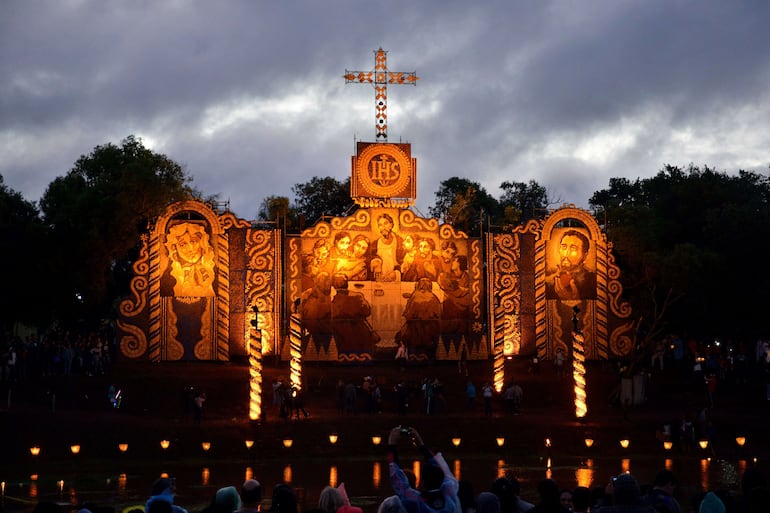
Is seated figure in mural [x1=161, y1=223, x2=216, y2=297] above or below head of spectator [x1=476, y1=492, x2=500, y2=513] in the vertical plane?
above

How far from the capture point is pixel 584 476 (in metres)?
25.4

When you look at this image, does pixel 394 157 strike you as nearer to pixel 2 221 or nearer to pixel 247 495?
pixel 2 221

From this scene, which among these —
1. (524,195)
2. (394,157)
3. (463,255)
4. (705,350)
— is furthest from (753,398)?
(524,195)

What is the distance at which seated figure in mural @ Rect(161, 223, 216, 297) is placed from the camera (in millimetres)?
43281

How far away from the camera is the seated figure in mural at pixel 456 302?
147 ft

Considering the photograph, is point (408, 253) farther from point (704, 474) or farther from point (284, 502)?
point (284, 502)

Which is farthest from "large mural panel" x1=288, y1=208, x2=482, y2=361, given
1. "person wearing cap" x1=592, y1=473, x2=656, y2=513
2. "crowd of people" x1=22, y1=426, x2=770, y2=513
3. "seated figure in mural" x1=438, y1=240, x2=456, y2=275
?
"person wearing cap" x1=592, y1=473, x2=656, y2=513

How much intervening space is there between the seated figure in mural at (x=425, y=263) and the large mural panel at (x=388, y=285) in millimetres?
43

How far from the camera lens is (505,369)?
4366 centimetres

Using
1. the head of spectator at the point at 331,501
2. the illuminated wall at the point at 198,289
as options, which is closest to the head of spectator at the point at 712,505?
the head of spectator at the point at 331,501

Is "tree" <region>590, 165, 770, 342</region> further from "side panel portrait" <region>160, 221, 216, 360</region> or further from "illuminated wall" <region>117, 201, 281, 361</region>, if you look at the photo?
"side panel portrait" <region>160, 221, 216, 360</region>

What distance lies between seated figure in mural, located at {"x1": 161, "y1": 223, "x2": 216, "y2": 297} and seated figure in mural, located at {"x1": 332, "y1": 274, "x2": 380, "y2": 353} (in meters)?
5.32

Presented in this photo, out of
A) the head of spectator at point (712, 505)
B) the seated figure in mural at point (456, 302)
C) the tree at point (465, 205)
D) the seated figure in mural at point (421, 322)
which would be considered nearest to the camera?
the head of spectator at point (712, 505)

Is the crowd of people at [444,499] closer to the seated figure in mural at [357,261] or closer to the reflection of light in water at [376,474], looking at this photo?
the reflection of light in water at [376,474]
